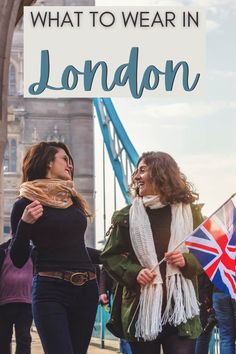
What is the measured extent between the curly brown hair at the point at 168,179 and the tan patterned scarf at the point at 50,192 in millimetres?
341

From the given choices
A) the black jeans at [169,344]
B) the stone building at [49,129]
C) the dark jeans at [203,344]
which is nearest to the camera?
the black jeans at [169,344]

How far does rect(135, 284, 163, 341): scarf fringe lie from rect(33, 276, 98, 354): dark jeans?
27 cm

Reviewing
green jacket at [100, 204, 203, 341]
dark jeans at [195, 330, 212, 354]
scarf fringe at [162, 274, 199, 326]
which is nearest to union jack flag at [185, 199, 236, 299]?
green jacket at [100, 204, 203, 341]

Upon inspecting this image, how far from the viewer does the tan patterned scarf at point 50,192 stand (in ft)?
15.4

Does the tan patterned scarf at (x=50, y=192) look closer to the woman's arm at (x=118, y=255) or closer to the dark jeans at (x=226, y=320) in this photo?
the woman's arm at (x=118, y=255)

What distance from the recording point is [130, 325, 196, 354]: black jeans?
4359 mm

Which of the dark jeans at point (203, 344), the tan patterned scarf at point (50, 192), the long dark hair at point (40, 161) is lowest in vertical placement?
the dark jeans at point (203, 344)

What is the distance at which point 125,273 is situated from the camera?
446 centimetres

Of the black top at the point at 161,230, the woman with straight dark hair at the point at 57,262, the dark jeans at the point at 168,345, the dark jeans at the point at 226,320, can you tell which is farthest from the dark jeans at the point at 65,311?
the dark jeans at the point at 226,320

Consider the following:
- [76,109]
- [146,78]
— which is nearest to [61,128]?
[76,109]

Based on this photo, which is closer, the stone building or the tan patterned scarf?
the tan patterned scarf

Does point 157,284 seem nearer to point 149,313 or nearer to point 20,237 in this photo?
point 149,313

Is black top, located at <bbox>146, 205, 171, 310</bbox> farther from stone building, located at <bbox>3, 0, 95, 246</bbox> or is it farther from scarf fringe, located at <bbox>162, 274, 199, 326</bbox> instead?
stone building, located at <bbox>3, 0, 95, 246</bbox>

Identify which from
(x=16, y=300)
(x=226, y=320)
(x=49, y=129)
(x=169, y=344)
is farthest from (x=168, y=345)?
(x=49, y=129)
